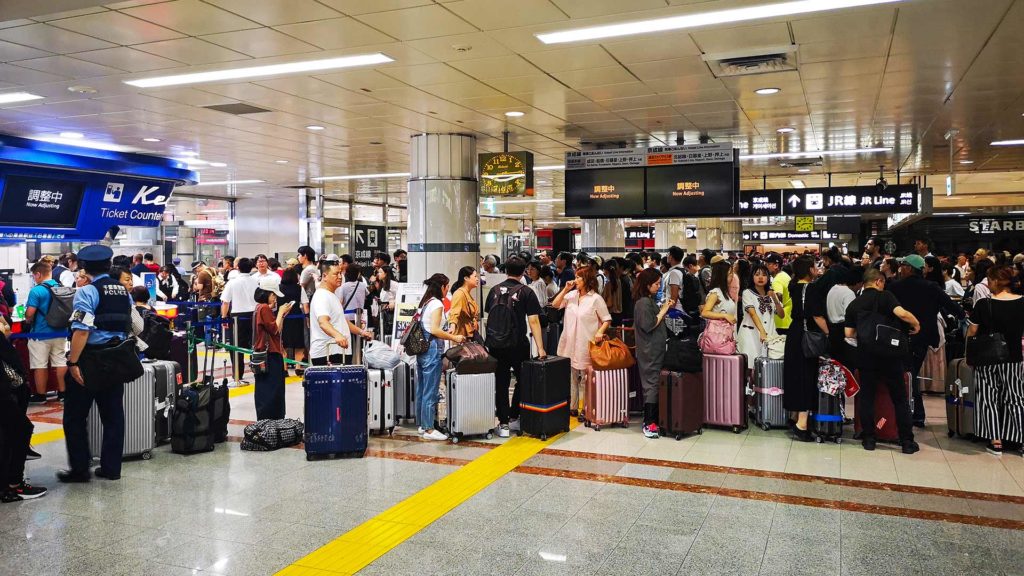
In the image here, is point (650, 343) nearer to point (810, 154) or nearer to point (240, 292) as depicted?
point (240, 292)

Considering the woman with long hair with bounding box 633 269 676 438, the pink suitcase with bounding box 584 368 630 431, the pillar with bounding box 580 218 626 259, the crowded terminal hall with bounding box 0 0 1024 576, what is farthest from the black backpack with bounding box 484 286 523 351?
the pillar with bounding box 580 218 626 259

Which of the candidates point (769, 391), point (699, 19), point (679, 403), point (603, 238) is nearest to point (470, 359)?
point (679, 403)

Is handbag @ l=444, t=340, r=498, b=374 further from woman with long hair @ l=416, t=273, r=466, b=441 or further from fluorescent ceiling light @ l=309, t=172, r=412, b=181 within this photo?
fluorescent ceiling light @ l=309, t=172, r=412, b=181

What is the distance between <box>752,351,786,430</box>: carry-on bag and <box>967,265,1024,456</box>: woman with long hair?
1.69 metres

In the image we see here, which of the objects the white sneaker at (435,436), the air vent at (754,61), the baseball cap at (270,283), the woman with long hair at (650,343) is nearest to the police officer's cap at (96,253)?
the white sneaker at (435,436)

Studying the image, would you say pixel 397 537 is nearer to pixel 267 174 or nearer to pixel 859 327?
pixel 859 327

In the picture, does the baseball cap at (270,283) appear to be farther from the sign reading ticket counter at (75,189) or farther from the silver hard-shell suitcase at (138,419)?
the silver hard-shell suitcase at (138,419)

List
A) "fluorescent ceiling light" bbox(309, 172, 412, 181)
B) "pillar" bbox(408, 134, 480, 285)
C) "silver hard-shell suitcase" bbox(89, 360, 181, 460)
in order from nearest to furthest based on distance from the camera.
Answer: "silver hard-shell suitcase" bbox(89, 360, 181, 460) < "pillar" bbox(408, 134, 480, 285) < "fluorescent ceiling light" bbox(309, 172, 412, 181)

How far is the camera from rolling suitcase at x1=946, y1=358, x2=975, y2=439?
7.10 meters

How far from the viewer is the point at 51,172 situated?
1197cm

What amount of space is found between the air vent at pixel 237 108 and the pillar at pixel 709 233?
2632 cm

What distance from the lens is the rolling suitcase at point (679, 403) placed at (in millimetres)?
7328

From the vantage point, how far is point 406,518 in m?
5.14

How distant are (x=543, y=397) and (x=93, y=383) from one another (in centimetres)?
375
